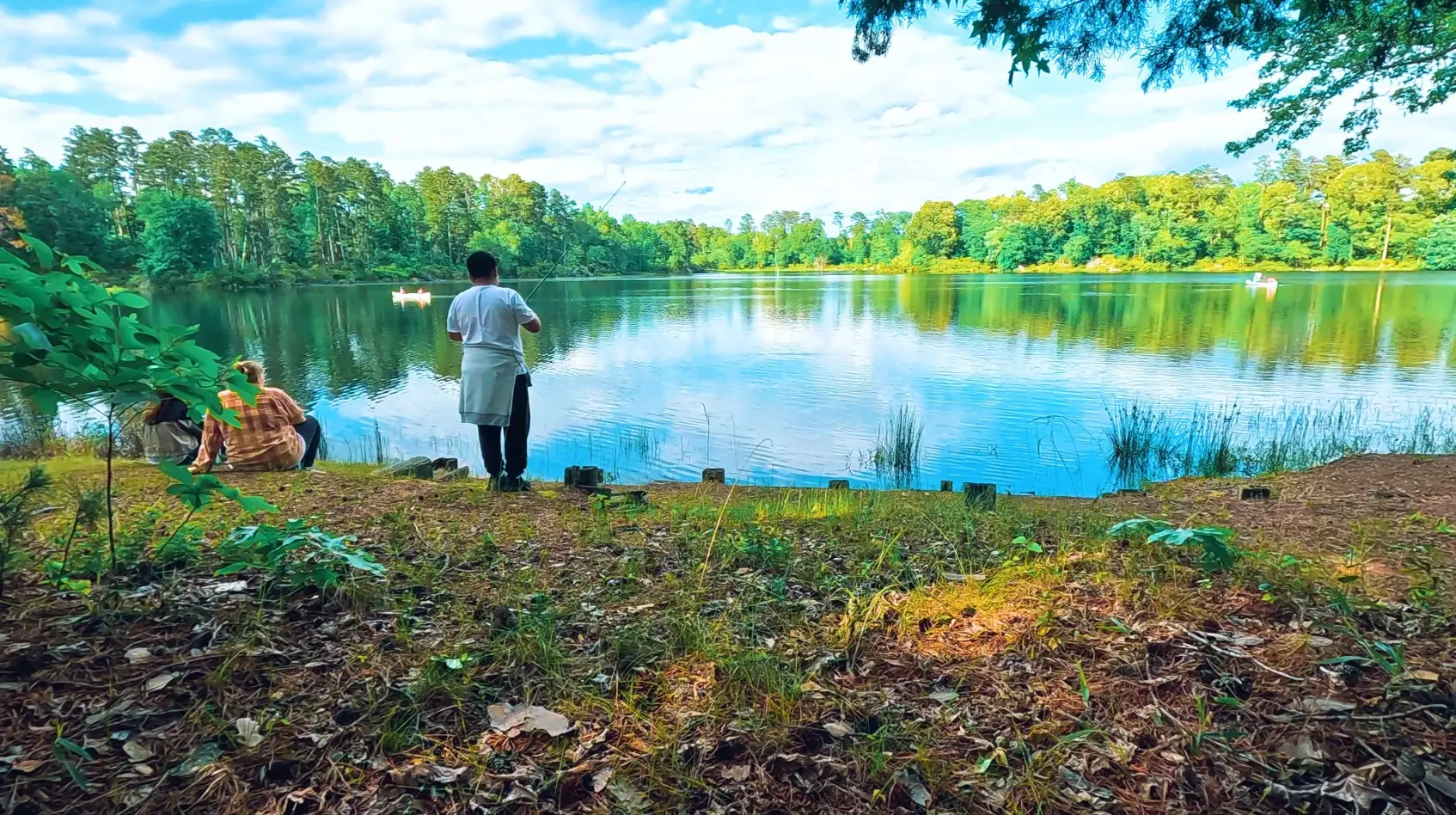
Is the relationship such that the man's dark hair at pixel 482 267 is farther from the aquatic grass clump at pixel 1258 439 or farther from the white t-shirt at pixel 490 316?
the aquatic grass clump at pixel 1258 439

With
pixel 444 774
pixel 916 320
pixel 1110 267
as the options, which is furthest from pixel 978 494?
pixel 1110 267

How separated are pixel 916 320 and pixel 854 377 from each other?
13.8m

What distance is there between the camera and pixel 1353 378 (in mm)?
13969

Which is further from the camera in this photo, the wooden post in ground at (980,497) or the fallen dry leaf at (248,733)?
the wooden post in ground at (980,497)

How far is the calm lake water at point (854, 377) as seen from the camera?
388 inches

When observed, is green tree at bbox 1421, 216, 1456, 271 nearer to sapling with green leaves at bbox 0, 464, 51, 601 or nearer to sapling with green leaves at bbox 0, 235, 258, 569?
sapling with green leaves at bbox 0, 235, 258, 569

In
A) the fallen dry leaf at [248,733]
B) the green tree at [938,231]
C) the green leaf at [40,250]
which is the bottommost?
the fallen dry leaf at [248,733]

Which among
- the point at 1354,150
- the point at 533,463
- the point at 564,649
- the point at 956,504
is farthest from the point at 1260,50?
the point at 564,649

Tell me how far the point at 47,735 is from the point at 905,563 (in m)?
2.75

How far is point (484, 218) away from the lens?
75188mm

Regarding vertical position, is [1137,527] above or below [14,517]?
below

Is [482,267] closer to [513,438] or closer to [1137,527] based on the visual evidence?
[513,438]

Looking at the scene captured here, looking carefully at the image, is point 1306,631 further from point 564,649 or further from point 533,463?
point 533,463

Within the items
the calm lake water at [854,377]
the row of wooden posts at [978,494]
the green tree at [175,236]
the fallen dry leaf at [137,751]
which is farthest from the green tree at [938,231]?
the fallen dry leaf at [137,751]
